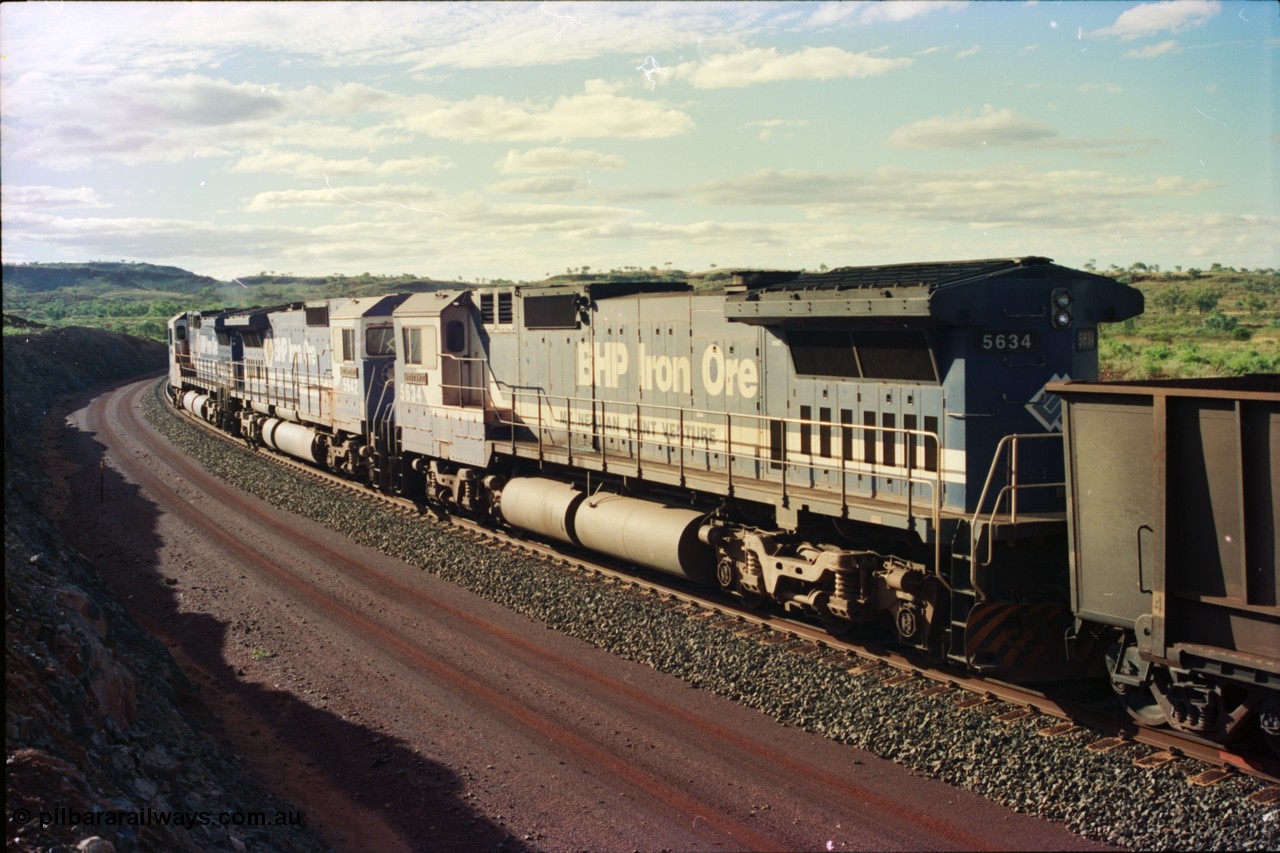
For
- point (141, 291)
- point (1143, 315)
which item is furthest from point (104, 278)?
point (1143, 315)

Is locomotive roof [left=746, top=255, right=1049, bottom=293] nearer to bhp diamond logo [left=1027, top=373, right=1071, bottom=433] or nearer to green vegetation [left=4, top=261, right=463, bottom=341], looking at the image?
bhp diamond logo [left=1027, top=373, right=1071, bottom=433]

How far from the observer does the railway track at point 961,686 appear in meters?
8.10

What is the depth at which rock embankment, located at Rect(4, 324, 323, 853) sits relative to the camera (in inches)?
232

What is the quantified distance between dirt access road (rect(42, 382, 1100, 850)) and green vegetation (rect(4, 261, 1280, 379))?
6097 millimetres

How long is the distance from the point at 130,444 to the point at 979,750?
93.6 feet

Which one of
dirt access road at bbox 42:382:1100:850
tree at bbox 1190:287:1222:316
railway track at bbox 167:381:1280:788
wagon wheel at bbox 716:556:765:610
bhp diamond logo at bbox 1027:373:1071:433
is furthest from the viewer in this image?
tree at bbox 1190:287:1222:316

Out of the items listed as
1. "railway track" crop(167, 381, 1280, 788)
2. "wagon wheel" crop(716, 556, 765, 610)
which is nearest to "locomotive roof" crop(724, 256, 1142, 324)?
"wagon wheel" crop(716, 556, 765, 610)

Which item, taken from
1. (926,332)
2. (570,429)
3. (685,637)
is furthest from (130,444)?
(926,332)

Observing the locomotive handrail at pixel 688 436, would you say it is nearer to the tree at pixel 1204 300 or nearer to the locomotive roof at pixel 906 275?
the locomotive roof at pixel 906 275

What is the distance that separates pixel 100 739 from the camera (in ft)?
24.5

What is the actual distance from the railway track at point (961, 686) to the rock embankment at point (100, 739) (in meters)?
5.77

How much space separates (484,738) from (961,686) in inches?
179

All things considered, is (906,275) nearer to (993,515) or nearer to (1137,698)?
(993,515)

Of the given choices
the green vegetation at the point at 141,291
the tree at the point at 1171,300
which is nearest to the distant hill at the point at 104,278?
the green vegetation at the point at 141,291
